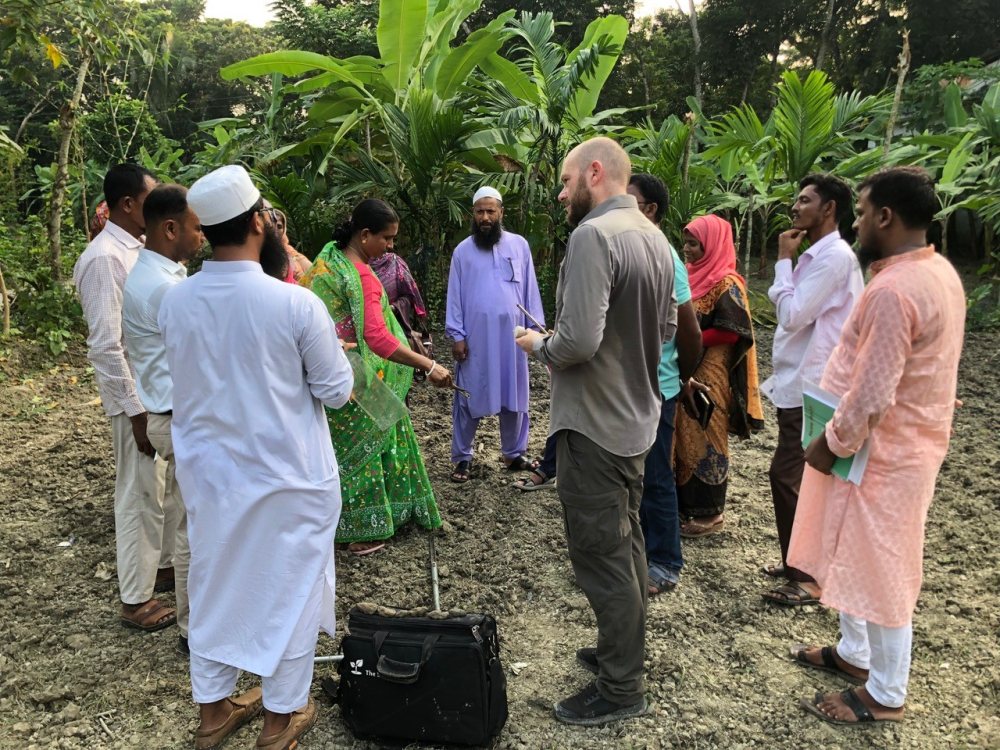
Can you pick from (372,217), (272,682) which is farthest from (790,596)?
(372,217)

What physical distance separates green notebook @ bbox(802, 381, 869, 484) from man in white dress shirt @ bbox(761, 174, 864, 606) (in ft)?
1.68

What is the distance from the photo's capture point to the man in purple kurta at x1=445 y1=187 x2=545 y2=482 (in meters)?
4.63

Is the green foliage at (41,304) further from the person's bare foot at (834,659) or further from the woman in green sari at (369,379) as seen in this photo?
the person's bare foot at (834,659)

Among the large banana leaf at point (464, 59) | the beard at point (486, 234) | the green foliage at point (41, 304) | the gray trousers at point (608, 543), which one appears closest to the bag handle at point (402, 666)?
the gray trousers at point (608, 543)

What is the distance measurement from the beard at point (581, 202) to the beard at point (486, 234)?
213cm

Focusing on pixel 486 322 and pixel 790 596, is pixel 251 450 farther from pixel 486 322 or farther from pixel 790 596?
pixel 486 322

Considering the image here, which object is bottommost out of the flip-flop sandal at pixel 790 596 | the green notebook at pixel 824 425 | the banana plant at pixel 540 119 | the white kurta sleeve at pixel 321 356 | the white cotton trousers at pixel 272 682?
the flip-flop sandal at pixel 790 596

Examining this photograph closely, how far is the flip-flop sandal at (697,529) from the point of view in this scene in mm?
3941

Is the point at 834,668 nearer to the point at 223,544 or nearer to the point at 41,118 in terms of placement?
the point at 223,544

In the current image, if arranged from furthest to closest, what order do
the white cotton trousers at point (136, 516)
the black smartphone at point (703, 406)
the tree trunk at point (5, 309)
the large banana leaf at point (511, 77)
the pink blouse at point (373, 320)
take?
the large banana leaf at point (511, 77) → the tree trunk at point (5, 309) → the pink blouse at point (373, 320) → the black smartphone at point (703, 406) → the white cotton trousers at point (136, 516)

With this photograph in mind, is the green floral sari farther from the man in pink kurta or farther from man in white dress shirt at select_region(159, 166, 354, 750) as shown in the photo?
the man in pink kurta

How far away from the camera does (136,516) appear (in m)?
3.14

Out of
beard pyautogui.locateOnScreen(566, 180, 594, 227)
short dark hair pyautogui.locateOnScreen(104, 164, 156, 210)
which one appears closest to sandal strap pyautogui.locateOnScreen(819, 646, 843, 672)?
beard pyautogui.locateOnScreen(566, 180, 594, 227)

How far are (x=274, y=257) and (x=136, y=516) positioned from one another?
1.47 m
